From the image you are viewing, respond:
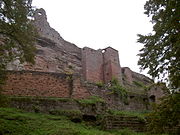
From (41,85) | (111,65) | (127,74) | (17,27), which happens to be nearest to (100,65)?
(111,65)

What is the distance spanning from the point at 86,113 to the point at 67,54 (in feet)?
60.1

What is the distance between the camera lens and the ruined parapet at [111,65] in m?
27.7

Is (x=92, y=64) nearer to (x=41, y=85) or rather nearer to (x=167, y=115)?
(x=41, y=85)

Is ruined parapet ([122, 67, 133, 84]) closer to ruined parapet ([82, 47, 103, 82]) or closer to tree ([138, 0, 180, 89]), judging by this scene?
ruined parapet ([82, 47, 103, 82])

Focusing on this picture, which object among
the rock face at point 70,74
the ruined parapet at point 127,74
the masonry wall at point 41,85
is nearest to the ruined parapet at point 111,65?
the rock face at point 70,74

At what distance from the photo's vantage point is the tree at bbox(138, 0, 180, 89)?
6129mm

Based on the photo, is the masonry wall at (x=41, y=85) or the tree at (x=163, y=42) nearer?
the tree at (x=163, y=42)

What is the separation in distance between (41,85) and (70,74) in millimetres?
2255

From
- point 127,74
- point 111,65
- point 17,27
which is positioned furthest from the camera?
point 127,74

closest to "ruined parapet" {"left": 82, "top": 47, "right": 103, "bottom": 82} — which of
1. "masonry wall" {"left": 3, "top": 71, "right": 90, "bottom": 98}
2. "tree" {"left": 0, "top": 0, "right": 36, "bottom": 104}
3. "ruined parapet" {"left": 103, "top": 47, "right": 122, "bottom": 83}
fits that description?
"ruined parapet" {"left": 103, "top": 47, "right": 122, "bottom": 83}

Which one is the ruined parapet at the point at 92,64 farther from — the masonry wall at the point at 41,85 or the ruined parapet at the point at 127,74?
the masonry wall at the point at 41,85

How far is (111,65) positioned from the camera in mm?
28125

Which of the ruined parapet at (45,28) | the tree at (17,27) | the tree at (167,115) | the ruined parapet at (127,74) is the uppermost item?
the ruined parapet at (45,28)

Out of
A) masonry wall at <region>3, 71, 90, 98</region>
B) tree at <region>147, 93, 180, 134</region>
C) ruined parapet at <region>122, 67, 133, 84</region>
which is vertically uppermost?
ruined parapet at <region>122, 67, 133, 84</region>
